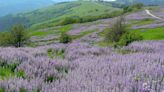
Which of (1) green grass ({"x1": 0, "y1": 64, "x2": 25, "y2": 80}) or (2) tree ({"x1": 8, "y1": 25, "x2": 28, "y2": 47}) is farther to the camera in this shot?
(2) tree ({"x1": 8, "y1": 25, "x2": 28, "y2": 47})

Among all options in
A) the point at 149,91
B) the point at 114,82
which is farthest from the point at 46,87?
the point at 149,91

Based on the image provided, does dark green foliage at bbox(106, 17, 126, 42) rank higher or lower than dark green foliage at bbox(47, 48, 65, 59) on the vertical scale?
lower

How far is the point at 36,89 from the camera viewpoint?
3.68 meters

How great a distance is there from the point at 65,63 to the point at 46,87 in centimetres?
215

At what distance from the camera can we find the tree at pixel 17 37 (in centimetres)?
5062

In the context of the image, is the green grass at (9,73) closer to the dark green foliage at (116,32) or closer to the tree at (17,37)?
the dark green foliage at (116,32)

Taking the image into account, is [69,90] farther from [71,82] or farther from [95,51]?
[95,51]

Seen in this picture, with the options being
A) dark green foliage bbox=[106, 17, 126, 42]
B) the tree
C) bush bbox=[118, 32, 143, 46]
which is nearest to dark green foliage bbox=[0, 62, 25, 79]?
bush bbox=[118, 32, 143, 46]

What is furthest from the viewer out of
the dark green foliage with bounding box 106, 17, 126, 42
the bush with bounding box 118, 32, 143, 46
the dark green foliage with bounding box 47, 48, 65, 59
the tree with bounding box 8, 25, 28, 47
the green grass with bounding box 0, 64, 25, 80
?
the tree with bounding box 8, 25, 28, 47

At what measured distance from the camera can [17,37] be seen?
52.0 metres

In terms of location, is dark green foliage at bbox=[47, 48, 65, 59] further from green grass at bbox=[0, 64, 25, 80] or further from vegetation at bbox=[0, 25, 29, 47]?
vegetation at bbox=[0, 25, 29, 47]

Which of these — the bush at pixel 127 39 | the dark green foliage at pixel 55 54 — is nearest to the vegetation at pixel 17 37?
the bush at pixel 127 39

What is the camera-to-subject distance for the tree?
50619 millimetres

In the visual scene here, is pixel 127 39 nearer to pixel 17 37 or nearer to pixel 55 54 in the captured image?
pixel 55 54
